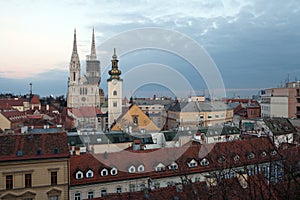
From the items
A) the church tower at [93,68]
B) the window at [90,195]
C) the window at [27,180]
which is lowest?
the window at [90,195]

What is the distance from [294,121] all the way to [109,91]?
1077 inches

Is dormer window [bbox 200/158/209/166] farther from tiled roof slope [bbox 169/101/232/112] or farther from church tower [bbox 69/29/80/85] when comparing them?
church tower [bbox 69/29/80/85]

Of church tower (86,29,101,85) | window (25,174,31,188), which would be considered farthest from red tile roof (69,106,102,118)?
window (25,174,31,188)

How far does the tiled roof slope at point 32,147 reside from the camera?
57.4 feet

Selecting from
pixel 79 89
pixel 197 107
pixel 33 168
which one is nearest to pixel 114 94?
pixel 197 107

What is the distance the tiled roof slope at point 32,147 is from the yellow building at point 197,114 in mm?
34779

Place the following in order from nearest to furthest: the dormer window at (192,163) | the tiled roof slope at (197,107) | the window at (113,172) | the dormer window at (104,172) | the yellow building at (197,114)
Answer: the dormer window at (104,172) → the window at (113,172) → the dormer window at (192,163) → the yellow building at (197,114) → the tiled roof slope at (197,107)

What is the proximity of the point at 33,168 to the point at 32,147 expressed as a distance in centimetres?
132

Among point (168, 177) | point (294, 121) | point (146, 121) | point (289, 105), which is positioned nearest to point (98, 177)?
point (168, 177)

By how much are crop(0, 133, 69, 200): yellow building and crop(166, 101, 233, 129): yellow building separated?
35.3 metres

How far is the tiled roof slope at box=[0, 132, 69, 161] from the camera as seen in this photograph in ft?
57.4

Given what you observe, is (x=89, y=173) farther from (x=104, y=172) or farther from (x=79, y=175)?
(x=104, y=172)

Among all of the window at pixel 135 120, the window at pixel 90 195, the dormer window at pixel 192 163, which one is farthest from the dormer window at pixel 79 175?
the window at pixel 135 120

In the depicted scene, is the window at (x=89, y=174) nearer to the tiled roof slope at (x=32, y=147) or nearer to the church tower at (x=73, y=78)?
the tiled roof slope at (x=32, y=147)
